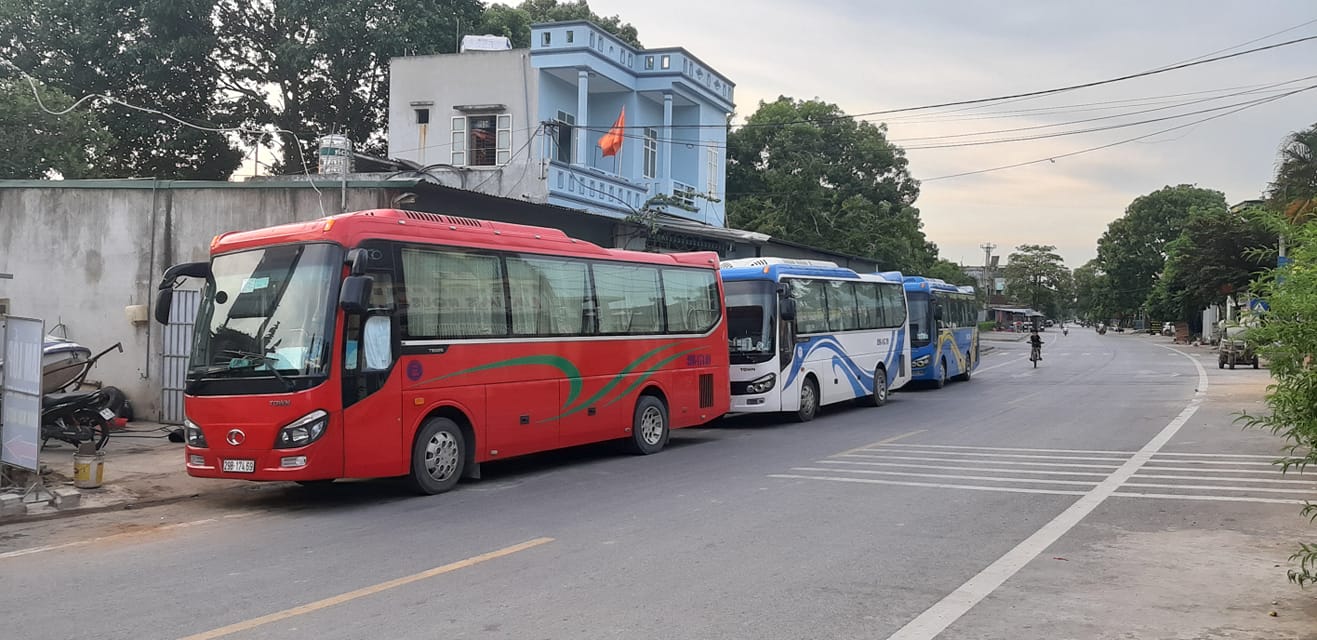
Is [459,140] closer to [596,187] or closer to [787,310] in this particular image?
[596,187]

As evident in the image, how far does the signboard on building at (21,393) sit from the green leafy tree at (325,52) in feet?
86.9

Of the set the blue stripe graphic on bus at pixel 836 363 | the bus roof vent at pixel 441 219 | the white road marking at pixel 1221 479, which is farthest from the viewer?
the blue stripe graphic on bus at pixel 836 363

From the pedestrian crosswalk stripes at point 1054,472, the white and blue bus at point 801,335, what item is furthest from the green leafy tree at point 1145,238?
the pedestrian crosswalk stripes at point 1054,472

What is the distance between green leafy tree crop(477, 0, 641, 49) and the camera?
4034cm

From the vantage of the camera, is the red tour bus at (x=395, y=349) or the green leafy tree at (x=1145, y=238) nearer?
the red tour bus at (x=395, y=349)

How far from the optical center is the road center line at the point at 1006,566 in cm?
575

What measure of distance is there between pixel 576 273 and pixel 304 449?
187 inches

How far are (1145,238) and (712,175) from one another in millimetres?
69853

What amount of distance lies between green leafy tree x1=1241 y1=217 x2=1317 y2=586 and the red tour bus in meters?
7.47

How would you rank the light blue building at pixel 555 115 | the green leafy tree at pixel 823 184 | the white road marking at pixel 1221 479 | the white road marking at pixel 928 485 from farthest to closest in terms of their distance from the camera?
the green leafy tree at pixel 823 184, the light blue building at pixel 555 115, the white road marking at pixel 1221 479, the white road marking at pixel 928 485

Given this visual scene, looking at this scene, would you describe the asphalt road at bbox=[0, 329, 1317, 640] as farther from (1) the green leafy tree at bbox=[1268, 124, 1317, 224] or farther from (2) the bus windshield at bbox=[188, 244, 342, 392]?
(1) the green leafy tree at bbox=[1268, 124, 1317, 224]

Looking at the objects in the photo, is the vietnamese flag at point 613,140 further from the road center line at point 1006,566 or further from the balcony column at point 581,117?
the road center line at point 1006,566

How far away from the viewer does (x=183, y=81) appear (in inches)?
1447

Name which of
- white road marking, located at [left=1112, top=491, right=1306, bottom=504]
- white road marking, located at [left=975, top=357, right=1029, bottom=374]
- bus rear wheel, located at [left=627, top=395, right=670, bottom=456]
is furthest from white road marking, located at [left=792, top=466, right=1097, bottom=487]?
white road marking, located at [left=975, top=357, right=1029, bottom=374]
